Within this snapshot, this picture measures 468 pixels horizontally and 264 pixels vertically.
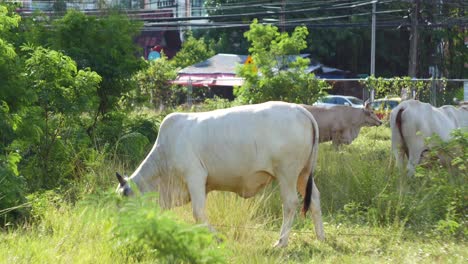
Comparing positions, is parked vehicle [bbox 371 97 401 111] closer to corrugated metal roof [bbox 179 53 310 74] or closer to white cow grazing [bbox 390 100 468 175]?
white cow grazing [bbox 390 100 468 175]

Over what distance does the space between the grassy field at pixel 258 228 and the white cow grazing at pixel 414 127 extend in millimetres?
1358

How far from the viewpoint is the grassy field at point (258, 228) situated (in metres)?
6.78

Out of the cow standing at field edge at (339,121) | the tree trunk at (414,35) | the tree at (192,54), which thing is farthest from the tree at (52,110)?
the tree at (192,54)

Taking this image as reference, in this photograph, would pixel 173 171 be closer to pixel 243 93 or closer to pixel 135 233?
pixel 135 233

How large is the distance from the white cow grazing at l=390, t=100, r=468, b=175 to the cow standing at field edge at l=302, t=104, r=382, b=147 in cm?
435

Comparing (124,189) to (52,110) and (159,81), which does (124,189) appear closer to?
(52,110)

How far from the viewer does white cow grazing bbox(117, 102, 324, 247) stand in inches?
378

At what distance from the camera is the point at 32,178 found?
11.9 meters

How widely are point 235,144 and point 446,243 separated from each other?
2.41m

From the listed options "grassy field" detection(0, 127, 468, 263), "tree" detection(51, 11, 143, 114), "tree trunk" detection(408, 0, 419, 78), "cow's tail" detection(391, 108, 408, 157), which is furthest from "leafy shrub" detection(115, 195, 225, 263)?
"tree trunk" detection(408, 0, 419, 78)

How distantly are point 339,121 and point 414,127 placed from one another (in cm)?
581

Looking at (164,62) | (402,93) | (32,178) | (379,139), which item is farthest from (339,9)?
(32,178)

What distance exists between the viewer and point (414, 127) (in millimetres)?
13742

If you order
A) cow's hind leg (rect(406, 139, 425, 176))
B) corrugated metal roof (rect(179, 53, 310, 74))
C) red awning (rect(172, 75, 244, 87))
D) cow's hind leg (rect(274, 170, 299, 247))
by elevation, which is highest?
cow's hind leg (rect(274, 170, 299, 247))
